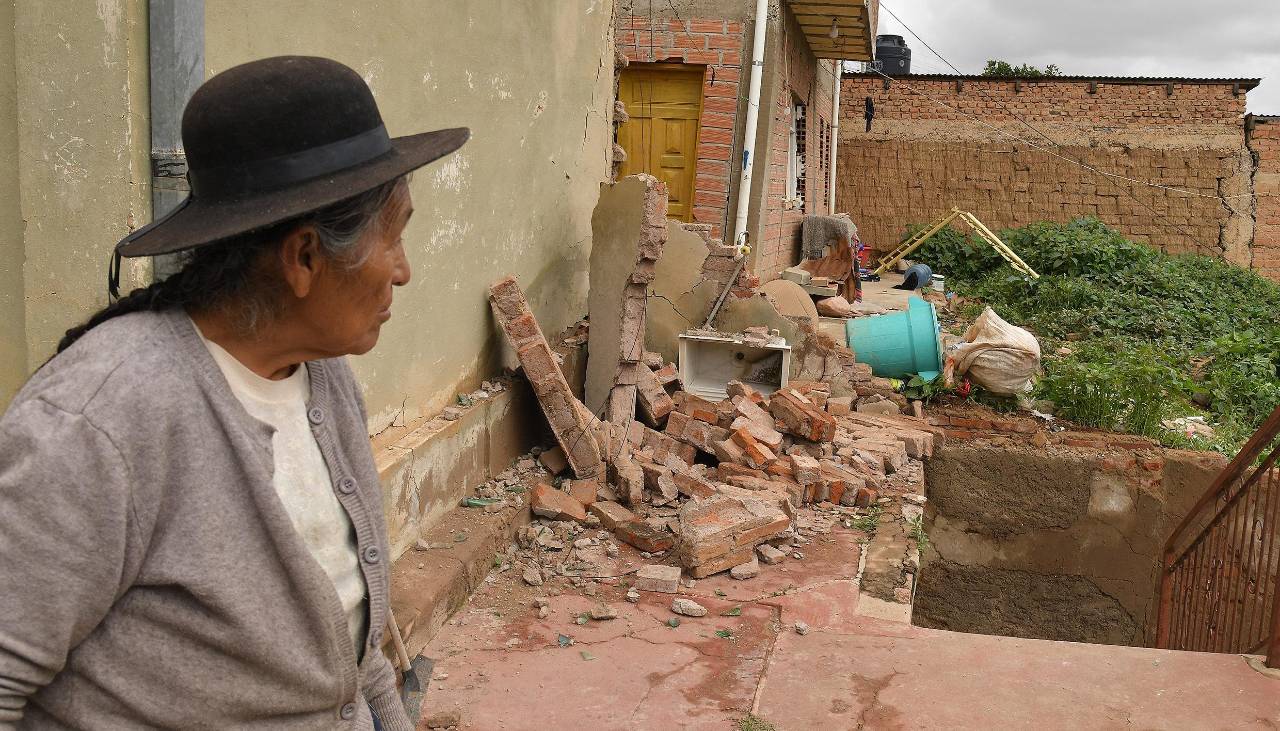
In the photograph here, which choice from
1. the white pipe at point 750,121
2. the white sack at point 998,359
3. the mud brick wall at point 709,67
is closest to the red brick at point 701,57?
the mud brick wall at point 709,67

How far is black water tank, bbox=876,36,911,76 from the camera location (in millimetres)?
22531

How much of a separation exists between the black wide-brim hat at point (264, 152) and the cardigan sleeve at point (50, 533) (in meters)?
0.26

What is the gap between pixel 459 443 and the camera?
4.80m

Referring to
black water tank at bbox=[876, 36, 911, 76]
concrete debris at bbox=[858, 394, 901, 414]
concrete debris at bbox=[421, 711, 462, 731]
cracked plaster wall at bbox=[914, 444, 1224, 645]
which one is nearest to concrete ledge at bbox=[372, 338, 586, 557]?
concrete debris at bbox=[421, 711, 462, 731]

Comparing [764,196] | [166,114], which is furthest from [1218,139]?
[166,114]

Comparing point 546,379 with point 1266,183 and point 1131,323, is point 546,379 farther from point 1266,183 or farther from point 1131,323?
point 1266,183

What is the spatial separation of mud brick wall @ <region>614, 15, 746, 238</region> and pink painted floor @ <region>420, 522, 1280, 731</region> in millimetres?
5893

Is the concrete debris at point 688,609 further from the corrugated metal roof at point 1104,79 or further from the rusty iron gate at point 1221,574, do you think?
the corrugated metal roof at point 1104,79

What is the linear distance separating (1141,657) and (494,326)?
3.44m

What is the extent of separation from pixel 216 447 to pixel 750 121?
8.83 m

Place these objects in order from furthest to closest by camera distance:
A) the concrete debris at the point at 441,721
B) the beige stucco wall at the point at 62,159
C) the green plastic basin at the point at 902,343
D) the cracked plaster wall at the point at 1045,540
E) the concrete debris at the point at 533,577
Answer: the green plastic basin at the point at 902,343
the cracked plaster wall at the point at 1045,540
the concrete debris at the point at 533,577
the concrete debris at the point at 441,721
the beige stucco wall at the point at 62,159

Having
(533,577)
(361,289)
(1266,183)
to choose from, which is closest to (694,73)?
(533,577)

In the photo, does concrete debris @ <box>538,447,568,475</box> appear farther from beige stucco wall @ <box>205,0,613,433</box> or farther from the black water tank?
the black water tank

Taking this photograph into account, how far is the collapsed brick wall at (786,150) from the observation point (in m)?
10.5
